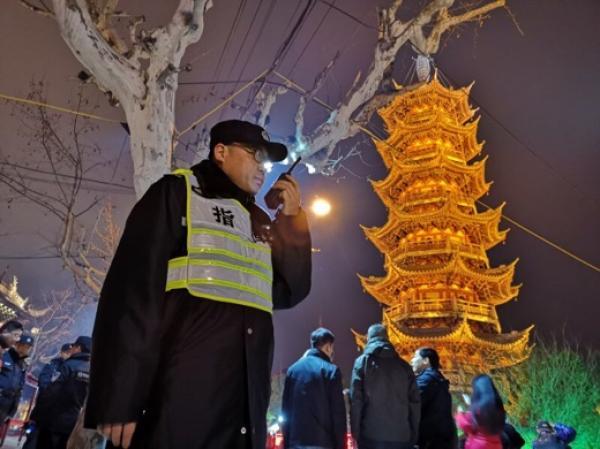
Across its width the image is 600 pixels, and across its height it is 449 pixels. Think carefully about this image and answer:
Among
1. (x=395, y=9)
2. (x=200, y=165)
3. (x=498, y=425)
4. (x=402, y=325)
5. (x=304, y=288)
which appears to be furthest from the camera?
(x=402, y=325)

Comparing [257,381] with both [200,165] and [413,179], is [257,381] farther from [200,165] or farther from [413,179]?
[413,179]

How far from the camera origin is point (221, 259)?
1656mm

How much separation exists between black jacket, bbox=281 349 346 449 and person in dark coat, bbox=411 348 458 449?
3.47 ft

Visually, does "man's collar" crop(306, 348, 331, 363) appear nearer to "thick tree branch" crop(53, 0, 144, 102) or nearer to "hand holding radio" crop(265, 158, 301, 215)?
"hand holding radio" crop(265, 158, 301, 215)

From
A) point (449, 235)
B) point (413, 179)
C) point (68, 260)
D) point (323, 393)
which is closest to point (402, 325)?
point (449, 235)

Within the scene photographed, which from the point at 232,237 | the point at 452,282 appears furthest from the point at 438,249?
the point at 232,237

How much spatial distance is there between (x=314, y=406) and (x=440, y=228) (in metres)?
25.9

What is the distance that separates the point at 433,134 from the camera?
101 ft

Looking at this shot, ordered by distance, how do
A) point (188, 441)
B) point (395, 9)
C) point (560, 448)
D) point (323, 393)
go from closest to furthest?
point (188, 441), point (323, 393), point (560, 448), point (395, 9)

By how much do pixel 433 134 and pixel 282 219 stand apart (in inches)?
1214

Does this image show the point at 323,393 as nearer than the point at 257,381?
No

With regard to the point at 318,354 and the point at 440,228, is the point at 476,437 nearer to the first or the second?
the point at 318,354

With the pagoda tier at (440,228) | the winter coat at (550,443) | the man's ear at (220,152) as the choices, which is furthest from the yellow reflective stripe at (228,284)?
the pagoda tier at (440,228)

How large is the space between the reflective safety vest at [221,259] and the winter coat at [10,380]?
565cm
